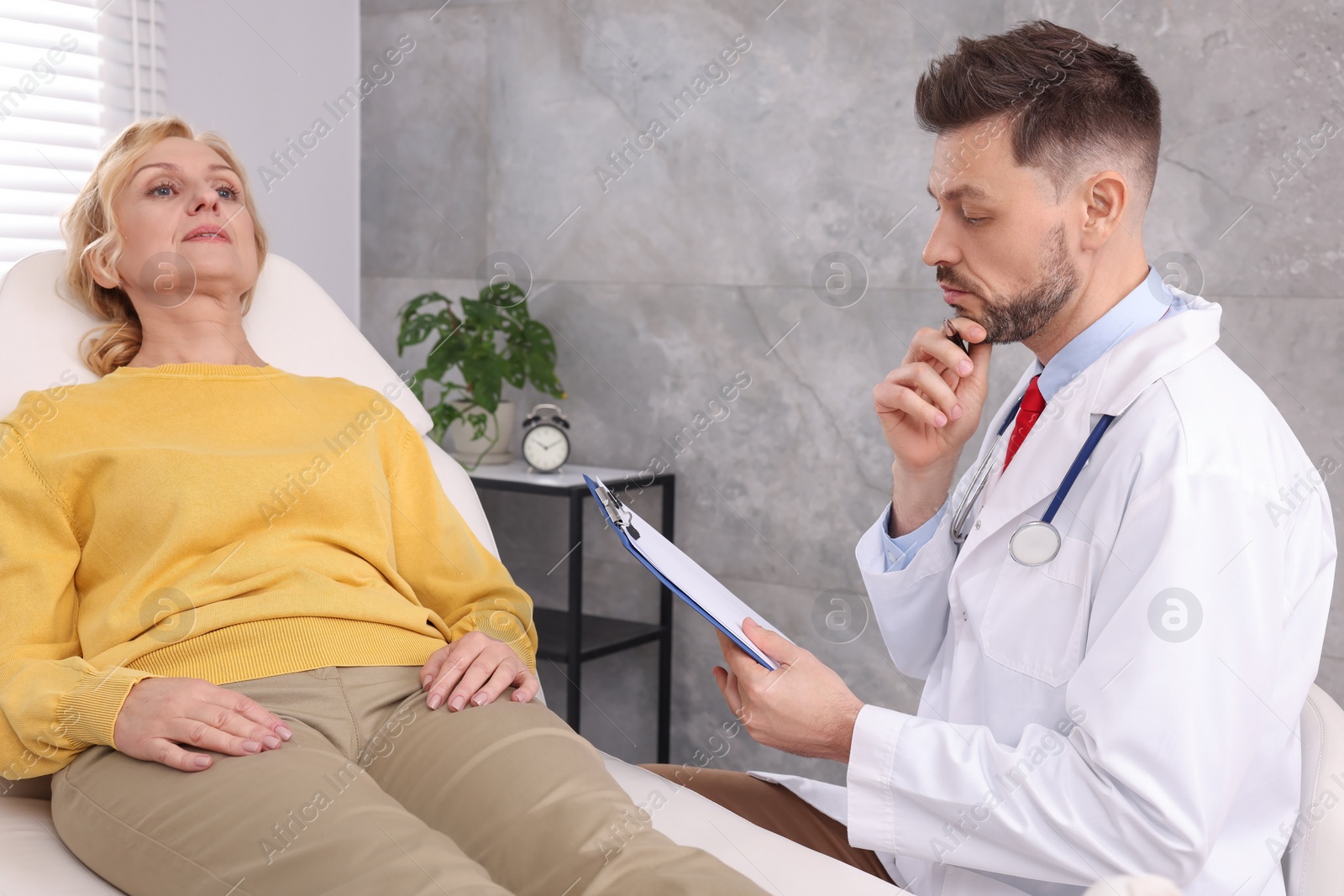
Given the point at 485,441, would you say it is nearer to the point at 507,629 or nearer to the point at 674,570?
the point at 507,629

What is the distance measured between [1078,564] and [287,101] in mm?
2188

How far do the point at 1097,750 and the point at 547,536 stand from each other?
194 cm

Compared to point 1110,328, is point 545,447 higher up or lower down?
lower down

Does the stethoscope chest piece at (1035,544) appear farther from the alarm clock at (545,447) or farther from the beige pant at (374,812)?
the alarm clock at (545,447)

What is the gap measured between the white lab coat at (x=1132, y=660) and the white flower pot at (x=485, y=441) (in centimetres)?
159

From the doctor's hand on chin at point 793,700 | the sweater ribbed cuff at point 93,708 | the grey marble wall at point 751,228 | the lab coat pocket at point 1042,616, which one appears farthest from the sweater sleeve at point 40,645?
the grey marble wall at point 751,228

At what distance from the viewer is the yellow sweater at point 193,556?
1286mm

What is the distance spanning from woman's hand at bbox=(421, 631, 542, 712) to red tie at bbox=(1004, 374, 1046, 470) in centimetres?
62

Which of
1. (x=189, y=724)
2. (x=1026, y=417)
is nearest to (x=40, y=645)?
(x=189, y=724)

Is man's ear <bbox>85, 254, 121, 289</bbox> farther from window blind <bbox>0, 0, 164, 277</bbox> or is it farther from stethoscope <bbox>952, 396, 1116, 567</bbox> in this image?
→ stethoscope <bbox>952, 396, 1116, 567</bbox>

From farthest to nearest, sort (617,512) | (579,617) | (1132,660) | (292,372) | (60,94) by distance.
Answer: (579,617)
(60,94)
(292,372)
(617,512)
(1132,660)

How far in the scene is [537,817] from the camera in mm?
1134

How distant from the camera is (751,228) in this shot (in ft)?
8.30

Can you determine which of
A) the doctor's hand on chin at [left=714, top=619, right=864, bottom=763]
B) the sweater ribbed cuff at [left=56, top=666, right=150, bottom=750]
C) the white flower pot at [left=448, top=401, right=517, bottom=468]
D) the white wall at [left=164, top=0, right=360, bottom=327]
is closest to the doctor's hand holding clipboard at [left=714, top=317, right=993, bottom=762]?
the doctor's hand on chin at [left=714, top=619, right=864, bottom=763]
